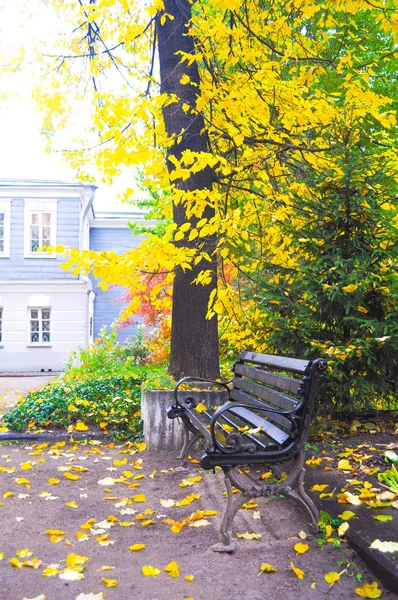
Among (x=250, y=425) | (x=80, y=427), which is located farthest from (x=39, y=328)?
(x=250, y=425)

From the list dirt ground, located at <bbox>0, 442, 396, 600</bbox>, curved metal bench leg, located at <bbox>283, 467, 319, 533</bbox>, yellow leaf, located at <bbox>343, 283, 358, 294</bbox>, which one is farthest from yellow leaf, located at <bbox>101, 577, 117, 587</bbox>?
yellow leaf, located at <bbox>343, 283, 358, 294</bbox>

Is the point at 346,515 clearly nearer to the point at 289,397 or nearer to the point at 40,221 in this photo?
the point at 289,397

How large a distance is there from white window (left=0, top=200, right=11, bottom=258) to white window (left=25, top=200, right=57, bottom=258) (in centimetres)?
69

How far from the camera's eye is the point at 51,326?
2284cm

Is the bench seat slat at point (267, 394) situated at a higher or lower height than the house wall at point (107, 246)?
lower

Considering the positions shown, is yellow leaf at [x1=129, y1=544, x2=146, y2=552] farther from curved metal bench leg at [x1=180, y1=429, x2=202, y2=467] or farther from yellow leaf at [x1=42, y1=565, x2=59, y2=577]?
curved metal bench leg at [x1=180, y1=429, x2=202, y2=467]

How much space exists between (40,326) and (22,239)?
11.3ft

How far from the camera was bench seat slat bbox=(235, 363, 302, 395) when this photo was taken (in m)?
4.00

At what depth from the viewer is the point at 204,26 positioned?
21.1 feet

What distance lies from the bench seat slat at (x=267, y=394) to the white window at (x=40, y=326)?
18297mm

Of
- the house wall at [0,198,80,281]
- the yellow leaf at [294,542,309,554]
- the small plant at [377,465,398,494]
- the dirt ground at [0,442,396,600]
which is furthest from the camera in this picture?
the house wall at [0,198,80,281]

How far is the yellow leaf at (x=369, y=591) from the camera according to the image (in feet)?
9.65

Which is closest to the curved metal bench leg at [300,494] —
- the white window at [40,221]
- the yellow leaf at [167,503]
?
the yellow leaf at [167,503]

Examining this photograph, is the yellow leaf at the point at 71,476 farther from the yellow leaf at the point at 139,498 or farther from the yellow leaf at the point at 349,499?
the yellow leaf at the point at 349,499
